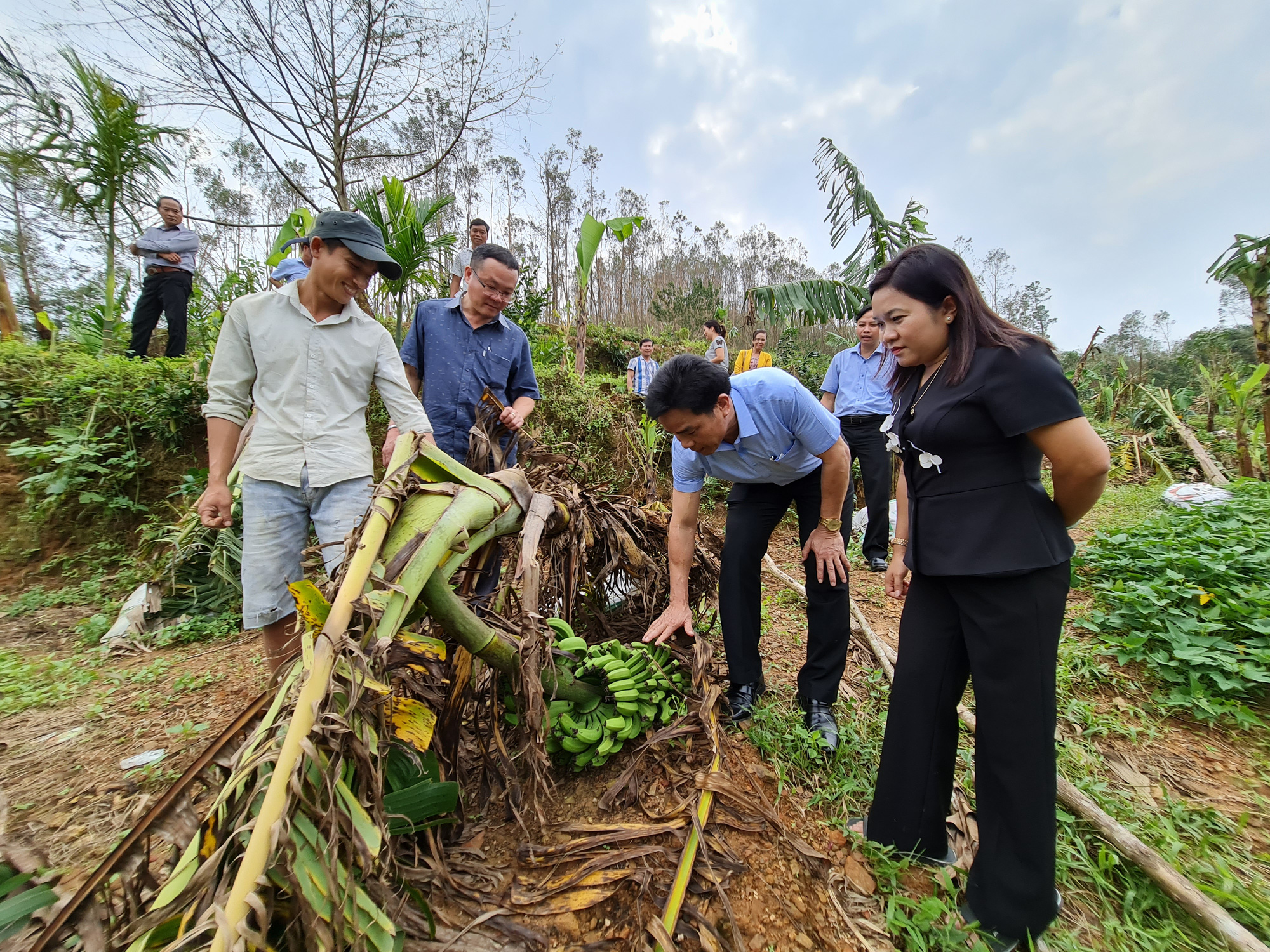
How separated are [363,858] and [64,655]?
141 inches

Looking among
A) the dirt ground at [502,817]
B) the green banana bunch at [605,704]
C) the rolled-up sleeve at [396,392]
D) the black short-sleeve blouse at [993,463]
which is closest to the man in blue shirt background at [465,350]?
the rolled-up sleeve at [396,392]

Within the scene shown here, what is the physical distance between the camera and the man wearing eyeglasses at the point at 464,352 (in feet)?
8.30

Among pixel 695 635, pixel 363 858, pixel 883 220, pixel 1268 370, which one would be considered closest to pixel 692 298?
pixel 883 220

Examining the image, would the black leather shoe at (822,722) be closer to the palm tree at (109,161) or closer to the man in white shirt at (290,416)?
the man in white shirt at (290,416)

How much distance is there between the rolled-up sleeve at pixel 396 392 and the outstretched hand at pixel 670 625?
119cm

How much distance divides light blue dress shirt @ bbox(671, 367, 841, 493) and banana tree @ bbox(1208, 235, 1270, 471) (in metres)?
5.92

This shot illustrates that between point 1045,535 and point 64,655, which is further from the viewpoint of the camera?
point 64,655

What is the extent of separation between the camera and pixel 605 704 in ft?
5.24

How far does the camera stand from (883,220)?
593 cm

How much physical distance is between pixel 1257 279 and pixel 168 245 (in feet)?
33.0

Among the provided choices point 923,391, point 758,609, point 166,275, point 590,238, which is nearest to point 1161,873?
point 758,609

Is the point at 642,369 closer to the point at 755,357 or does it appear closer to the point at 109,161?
the point at 755,357

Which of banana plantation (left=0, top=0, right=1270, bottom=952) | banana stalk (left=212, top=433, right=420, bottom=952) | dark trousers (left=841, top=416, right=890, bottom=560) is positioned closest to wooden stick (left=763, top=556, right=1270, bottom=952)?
banana plantation (left=0, top=0, right=1270, bottom=952)

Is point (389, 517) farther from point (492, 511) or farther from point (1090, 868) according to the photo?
point (1090, 868)
